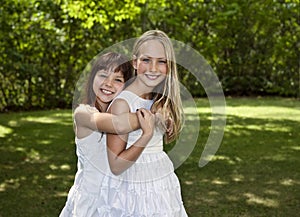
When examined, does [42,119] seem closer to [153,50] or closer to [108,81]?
[108,81]

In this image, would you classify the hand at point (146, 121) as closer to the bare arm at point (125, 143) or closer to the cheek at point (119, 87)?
the bare arm at point (125, 143)

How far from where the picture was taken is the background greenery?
35.4 feet

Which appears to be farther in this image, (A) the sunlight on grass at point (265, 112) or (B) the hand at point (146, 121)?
(A) the sunlight on grass at point (265, 112)

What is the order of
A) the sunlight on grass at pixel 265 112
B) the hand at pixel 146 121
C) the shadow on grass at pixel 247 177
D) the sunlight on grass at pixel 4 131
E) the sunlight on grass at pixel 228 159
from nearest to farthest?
the hand at pixel 146 121 < the shadow on grass at pixel 247 177 < the sunlight on grass at pixel 228 159 < the sunlight on grass at pixel 4 131 < the sunlight on grass at pixel 265 112

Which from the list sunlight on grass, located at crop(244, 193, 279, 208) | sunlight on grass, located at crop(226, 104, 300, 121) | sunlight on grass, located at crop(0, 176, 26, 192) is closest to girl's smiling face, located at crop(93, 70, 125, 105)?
sunlight on grass, located at crop(244, 193, 279, 208)

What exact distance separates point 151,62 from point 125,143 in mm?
356

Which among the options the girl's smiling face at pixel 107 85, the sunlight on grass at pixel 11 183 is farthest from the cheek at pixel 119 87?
the sunlight on grass at pixel 11 183

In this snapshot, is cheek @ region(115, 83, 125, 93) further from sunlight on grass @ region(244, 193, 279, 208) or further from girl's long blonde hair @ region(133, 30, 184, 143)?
sunlight on grass @ region(244, 193, 279, 208)

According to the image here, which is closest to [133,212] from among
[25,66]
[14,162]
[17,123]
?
[14,162]

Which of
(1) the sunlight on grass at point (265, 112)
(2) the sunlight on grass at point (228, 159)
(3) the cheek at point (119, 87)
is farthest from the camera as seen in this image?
(1) the sunlight on grass at point (265, 112)

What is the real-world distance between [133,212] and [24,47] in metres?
8.83

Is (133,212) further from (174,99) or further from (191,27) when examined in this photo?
(191,27)

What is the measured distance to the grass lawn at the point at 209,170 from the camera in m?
4.57

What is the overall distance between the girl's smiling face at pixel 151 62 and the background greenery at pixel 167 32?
25.0ft
